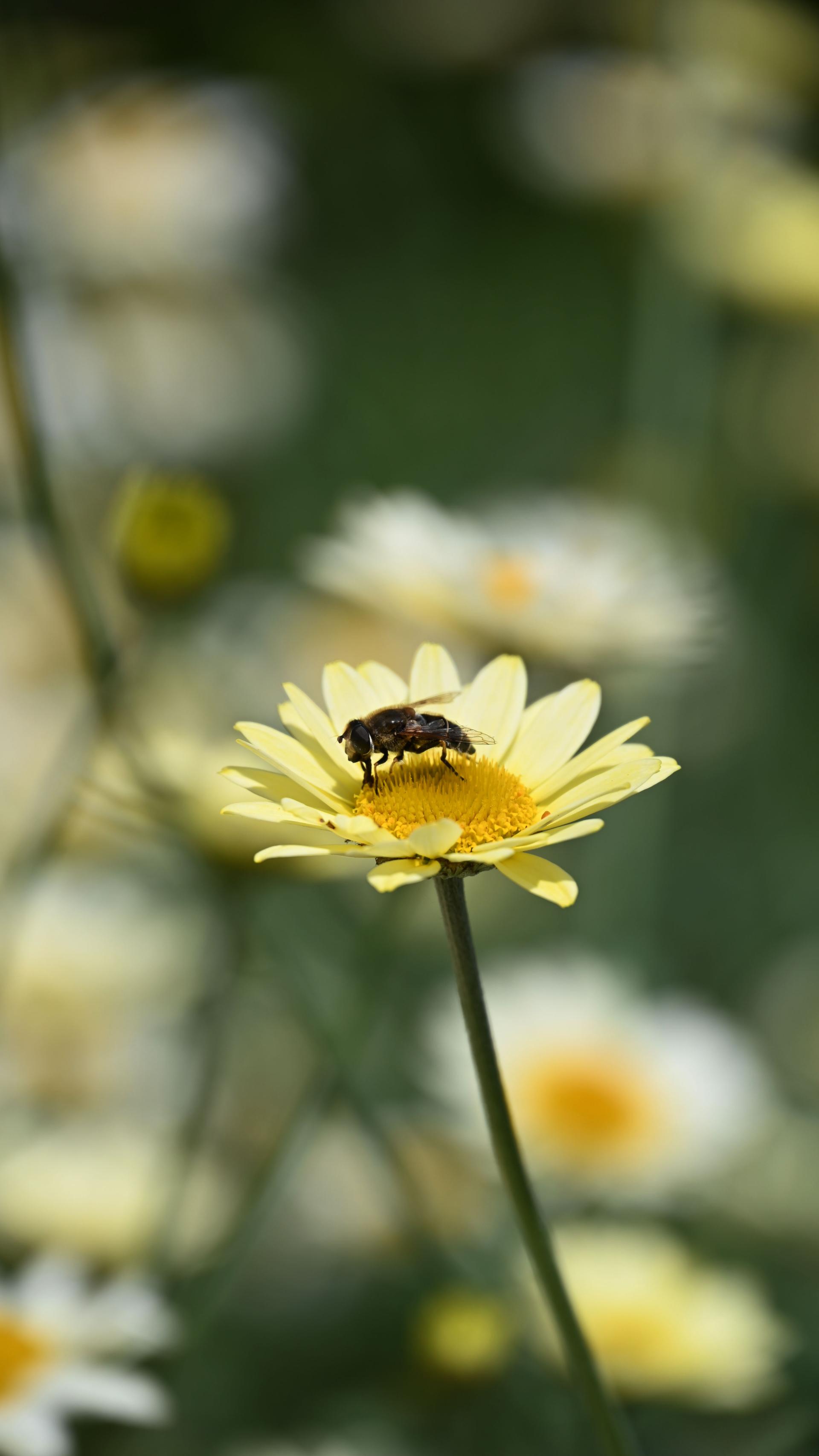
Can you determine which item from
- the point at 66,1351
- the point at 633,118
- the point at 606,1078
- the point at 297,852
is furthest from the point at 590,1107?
the point at 633,118

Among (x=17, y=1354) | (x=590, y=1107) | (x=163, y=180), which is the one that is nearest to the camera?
(x=17, y=1354)

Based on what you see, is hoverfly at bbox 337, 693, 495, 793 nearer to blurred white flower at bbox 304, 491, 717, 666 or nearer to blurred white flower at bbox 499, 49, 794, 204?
blurred white flower at bbox 304, 491, 717, 666

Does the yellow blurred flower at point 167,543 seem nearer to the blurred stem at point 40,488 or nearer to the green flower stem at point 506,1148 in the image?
the blurred stem at point 40,488

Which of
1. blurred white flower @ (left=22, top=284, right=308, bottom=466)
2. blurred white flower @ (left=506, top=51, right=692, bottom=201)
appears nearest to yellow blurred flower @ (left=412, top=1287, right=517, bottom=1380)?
blurred white flower @ (left=22, top=284, right=308, bottom=466)

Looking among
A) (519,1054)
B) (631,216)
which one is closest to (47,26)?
(631,216)

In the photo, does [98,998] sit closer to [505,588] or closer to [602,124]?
[505,588]

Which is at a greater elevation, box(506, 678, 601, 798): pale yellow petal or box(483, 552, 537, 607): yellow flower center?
box(483, 552, 537, 607): yellow flower center

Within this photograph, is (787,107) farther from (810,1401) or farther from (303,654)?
(810,1401)
